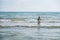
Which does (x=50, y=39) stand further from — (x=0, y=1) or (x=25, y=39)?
(x=0, y=1)

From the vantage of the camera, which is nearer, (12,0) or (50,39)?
A: (50,39)

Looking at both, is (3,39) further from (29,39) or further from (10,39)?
(29,39)

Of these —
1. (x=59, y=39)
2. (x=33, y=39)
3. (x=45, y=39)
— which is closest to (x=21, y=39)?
(x=33, y=39)

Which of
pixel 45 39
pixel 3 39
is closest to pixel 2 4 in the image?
pixel 3 39

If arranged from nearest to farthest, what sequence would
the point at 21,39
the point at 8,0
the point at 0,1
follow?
the point at 21,39 → the point at 0,1 → the point at 8,0

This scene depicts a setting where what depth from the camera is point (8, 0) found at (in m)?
4.02

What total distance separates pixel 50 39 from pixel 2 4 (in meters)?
1.74

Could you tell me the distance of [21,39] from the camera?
10.3ft

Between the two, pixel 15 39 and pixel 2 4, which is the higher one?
pixel 2 4

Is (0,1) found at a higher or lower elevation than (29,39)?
higher

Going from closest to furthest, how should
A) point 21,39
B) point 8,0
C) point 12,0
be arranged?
point 21,39 < point 8,0 < point 12,0

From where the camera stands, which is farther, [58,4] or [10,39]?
[58,4]

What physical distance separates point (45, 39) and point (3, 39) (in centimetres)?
101

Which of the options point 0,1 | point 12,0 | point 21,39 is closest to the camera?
point 21,39
